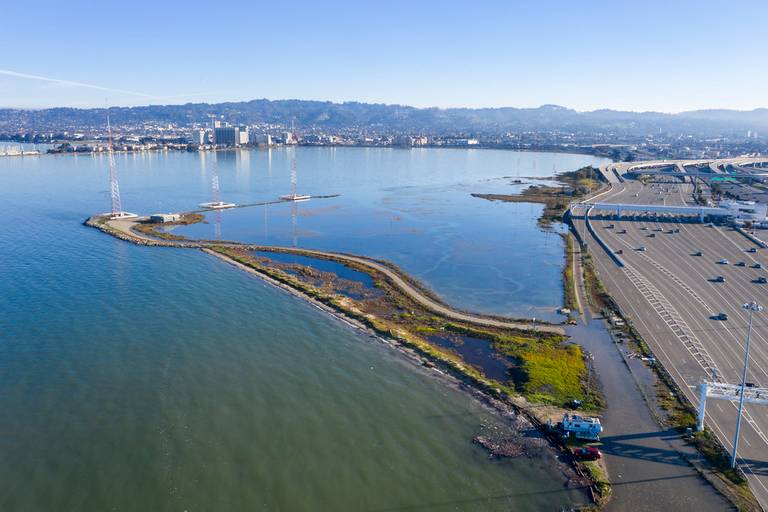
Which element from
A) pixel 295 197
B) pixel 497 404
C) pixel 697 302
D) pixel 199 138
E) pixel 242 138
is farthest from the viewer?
pixel 242 138

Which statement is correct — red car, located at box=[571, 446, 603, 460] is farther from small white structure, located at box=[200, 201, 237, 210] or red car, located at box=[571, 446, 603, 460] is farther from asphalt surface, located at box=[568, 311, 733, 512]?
small white structure, located at box=[200, 201, 237, 210]

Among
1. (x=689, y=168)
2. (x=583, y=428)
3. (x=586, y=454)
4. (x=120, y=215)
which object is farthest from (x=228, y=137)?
(x=586, y=454)

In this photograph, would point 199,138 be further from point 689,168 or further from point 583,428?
point 583,428

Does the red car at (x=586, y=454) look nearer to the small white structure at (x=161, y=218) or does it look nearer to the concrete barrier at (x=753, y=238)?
the concrete barrier at (x=753, y=238)

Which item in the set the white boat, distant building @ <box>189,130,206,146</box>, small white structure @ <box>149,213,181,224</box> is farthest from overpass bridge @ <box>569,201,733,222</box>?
distant building @ <box>189,130,206,146</box>

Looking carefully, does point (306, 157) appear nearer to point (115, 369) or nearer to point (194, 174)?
point (194, 174)

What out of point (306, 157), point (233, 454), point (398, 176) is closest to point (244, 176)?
point (398, 176)

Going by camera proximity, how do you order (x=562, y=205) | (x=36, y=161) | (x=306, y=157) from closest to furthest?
1. (x=562, y=205)
2. (x=36, y=161)
3. (x=306, y=157)
